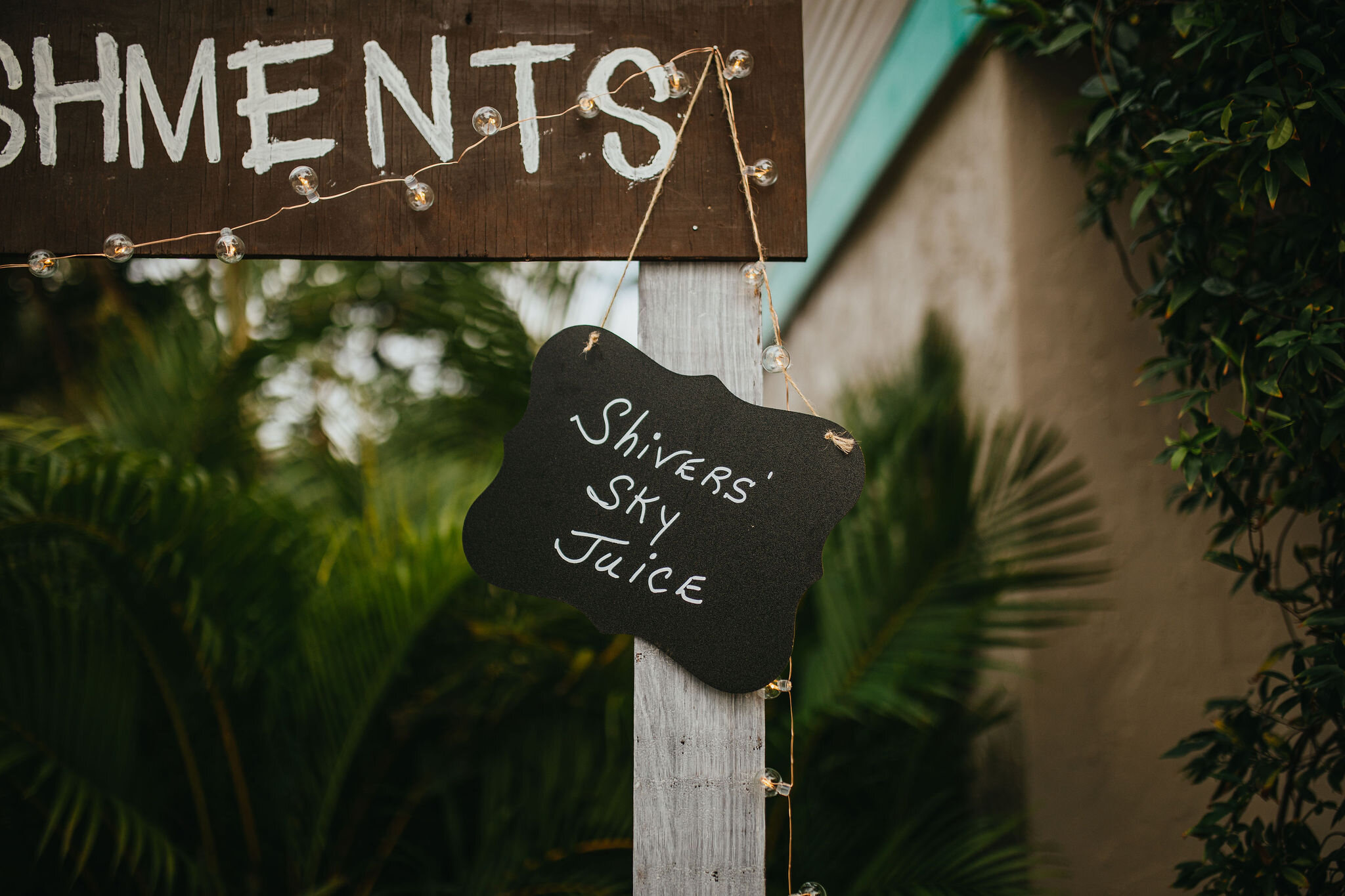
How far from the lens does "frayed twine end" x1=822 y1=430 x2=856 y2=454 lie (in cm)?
64

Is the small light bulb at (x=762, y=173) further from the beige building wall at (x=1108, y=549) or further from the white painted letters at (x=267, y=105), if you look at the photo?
the beige building wall at (x=1108, y=549)

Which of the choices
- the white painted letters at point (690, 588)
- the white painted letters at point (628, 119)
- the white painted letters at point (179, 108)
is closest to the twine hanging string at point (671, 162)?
the white painted letters at point (628, 119)

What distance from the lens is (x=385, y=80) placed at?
2.20 feet

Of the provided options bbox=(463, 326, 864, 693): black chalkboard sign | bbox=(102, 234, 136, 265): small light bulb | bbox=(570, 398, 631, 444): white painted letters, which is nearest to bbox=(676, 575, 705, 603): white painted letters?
bbox=(463, 326, 864, 693): black chalkboard sign

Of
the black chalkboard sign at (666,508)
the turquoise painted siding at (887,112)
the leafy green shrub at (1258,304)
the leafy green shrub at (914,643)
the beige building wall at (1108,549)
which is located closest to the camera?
the black chalkboard sign at (666,508)

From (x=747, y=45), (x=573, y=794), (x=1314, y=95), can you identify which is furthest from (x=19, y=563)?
(x=1314, y=95)

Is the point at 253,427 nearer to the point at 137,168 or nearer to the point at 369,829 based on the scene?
the point at 369,829

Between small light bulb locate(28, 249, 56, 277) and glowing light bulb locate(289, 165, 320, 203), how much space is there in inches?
8.4

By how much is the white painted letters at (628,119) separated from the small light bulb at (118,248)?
1.31 feet

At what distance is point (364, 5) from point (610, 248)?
30 cm

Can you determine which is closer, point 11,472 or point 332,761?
point 11,472

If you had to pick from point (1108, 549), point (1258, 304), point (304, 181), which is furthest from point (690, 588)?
point (1108, 549)

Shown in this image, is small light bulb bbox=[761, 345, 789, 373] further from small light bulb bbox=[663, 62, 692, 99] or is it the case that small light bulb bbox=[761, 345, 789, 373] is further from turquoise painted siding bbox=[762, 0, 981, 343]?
turquoise painted siding bbox=[762, 0, 981, 343]

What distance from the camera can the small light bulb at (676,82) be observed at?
65 centimetres
